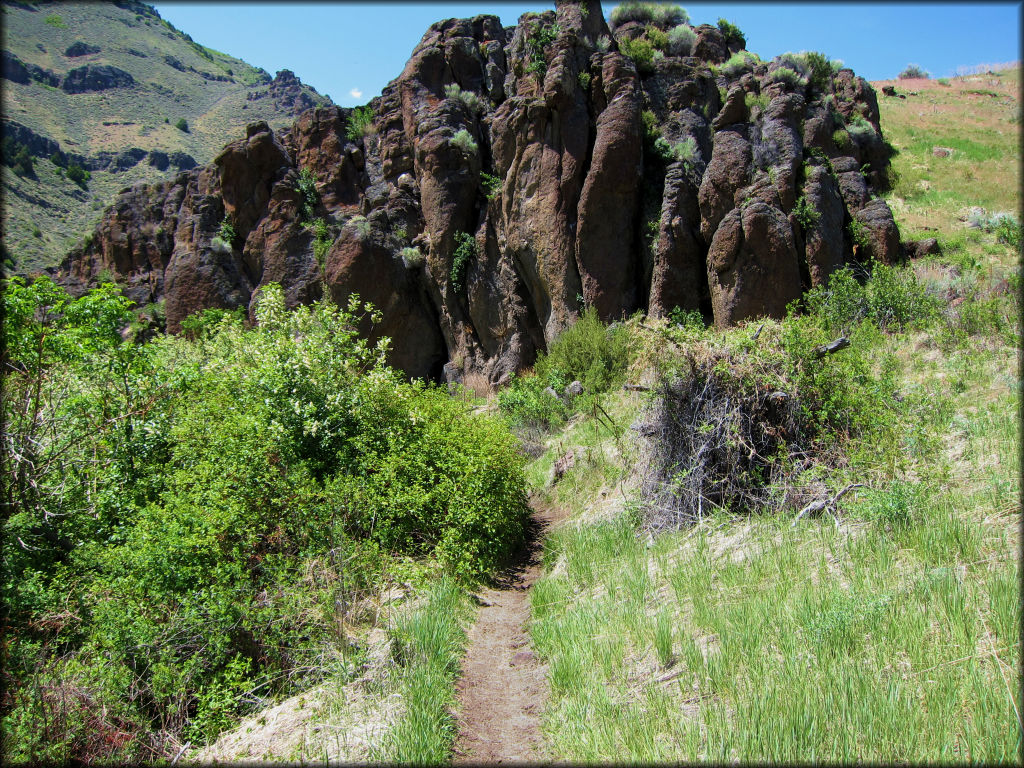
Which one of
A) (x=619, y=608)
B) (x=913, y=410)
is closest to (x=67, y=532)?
(x=619, y=608)

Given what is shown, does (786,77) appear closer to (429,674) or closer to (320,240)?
(320,240)

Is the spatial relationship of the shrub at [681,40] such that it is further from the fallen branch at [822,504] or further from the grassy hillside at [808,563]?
the fallen branch at [822,504]

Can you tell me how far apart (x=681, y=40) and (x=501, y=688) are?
24045mm

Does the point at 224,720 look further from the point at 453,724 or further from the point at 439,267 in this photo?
the point at 439,267

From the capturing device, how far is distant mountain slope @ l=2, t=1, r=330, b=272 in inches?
1890

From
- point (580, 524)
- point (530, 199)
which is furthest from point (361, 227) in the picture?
point (580, 524)

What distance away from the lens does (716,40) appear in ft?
72.7

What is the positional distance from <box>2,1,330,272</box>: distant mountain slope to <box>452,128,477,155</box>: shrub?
101 feet

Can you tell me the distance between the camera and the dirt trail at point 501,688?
427 cm

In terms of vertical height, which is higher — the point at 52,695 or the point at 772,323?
the point at 772,323

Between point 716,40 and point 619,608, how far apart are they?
23960 mm

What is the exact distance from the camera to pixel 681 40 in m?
21.8

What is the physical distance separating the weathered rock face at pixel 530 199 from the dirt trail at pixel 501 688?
13.2 meters

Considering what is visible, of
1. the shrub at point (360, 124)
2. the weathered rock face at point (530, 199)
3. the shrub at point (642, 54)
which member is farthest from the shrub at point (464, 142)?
the shrub at point (642, 54)
